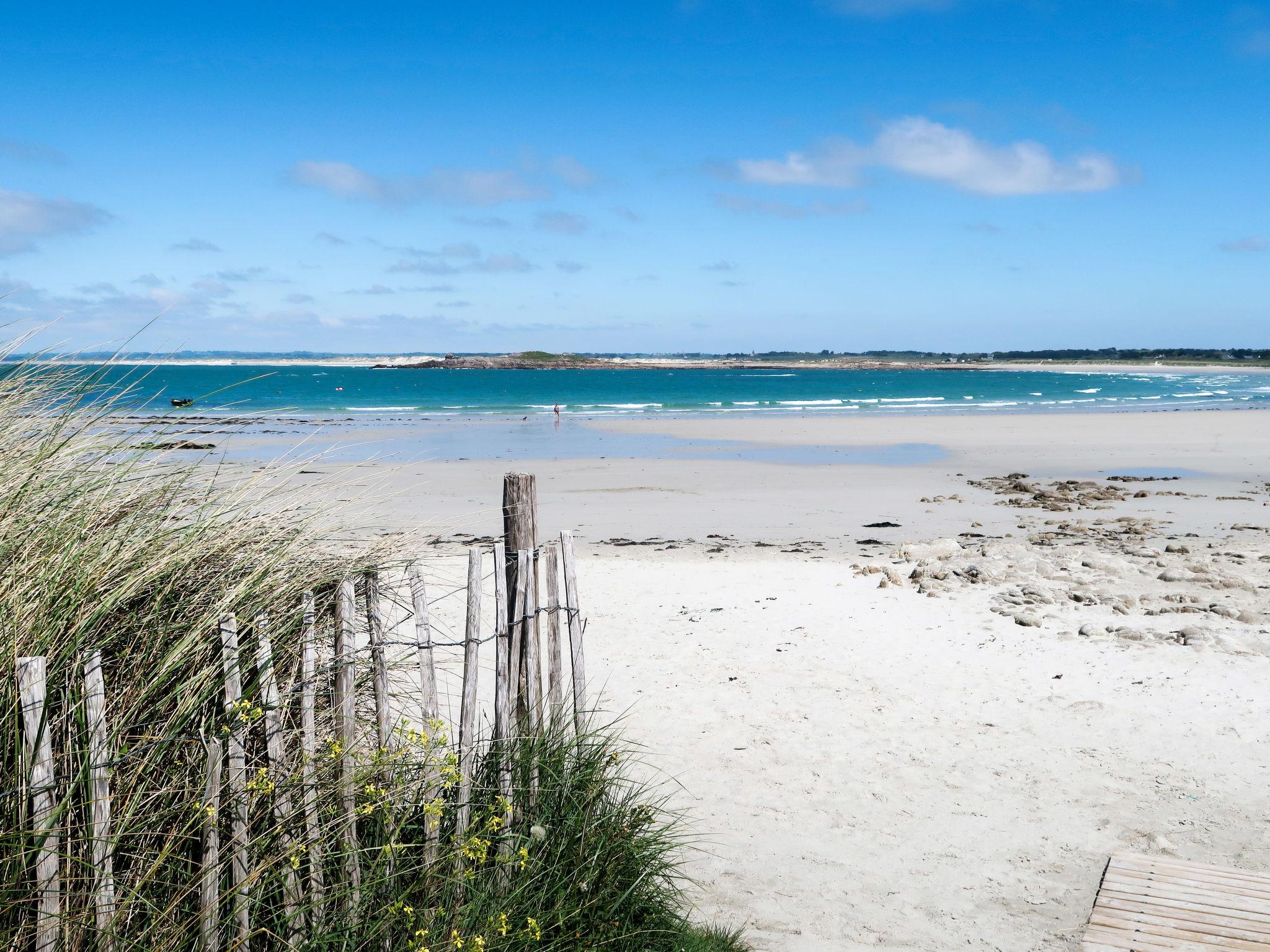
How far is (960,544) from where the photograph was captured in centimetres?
1080

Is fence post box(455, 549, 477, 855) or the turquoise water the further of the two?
the turquoise water

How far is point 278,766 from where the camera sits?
2.75 metres

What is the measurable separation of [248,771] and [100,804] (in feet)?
1.46

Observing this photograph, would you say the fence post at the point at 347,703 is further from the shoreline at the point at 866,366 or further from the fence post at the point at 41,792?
the shoreline at the point at 866,366

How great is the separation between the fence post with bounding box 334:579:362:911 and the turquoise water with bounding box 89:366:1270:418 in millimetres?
1609

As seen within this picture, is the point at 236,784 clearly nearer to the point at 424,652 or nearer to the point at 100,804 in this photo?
the point at 100,804

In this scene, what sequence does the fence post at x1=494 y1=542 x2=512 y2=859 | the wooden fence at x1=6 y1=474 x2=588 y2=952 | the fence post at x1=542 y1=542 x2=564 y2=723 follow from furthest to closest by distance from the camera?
the fence post at x1=542 y1=542 x2=564 y2=723, the fence post at x1=494 y1=542 x2=512 y2=859, the wooden fence at x1=6 y1=474 x2=588 y2=952

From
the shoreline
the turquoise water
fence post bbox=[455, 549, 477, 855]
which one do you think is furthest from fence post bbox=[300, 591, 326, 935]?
the shoreline

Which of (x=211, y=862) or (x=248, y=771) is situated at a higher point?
(x=248, y=771)

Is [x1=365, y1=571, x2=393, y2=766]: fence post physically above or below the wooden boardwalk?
above

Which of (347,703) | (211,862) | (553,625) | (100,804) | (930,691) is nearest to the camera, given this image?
(100,804)

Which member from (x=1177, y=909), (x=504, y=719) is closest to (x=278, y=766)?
(x=504, y=719)

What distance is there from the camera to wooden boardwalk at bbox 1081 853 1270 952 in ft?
11.4

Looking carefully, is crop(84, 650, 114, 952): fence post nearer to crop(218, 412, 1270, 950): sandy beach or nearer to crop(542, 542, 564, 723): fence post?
→ crop(218, 412, 1270, 950): sandy beach
